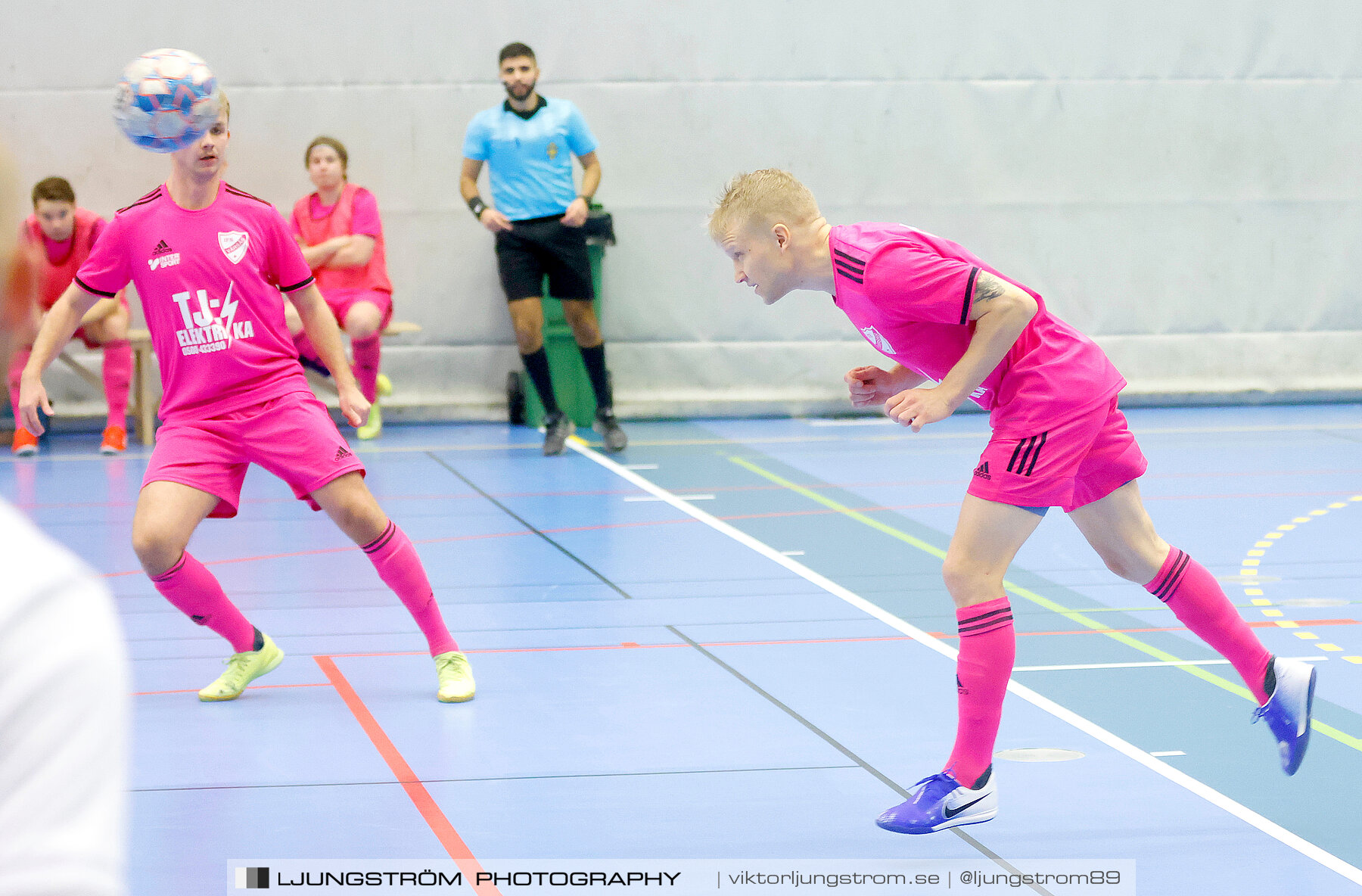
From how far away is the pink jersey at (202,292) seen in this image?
372 centimetres

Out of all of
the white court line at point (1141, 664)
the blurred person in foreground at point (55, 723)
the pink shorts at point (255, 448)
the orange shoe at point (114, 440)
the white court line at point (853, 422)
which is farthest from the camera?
the white court line at point (853, 422)

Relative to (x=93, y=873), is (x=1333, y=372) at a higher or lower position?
lower

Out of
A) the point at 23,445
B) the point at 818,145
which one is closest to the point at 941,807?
the point at 23,445

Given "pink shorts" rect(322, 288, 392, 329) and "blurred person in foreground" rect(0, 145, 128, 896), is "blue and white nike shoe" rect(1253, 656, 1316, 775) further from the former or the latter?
"pink shorts" rect(322, 288, 392, 329)

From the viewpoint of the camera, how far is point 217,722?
373cm

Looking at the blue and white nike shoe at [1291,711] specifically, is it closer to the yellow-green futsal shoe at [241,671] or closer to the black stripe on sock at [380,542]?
the black stripe on sock at [380,542]

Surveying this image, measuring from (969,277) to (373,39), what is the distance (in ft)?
24.0

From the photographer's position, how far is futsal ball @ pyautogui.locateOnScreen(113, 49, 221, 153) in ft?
→ 11.8

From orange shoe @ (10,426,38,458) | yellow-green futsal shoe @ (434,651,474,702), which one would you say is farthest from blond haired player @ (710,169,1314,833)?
orange shoe @ (10,426,38,458)

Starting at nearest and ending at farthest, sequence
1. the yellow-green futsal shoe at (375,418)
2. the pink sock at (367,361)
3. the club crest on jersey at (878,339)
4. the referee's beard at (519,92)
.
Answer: the club crest on jersey at (878,339) → the referee's beard at (519,92) → the pink sock at (367,361) → the yellow-green futsal shoe at (375,418)

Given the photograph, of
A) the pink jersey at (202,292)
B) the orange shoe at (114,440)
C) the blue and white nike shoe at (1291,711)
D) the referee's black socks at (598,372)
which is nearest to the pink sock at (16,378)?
the pink jersey at (202,292)

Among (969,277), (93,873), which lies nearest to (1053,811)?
(969,277)

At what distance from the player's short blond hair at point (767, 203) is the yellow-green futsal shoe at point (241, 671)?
1.88 m

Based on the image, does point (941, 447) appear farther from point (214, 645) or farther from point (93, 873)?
point (93, 873)
